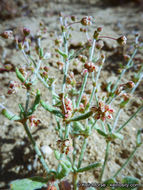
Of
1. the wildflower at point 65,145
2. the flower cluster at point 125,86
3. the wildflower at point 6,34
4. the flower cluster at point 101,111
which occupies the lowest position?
the wildflower at point 65,145

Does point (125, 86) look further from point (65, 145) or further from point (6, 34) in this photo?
point (6, 34)

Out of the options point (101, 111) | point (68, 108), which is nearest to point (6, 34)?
point (68, 108)

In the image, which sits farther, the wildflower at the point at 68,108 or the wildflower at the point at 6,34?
the wildflower at the point at 6,34

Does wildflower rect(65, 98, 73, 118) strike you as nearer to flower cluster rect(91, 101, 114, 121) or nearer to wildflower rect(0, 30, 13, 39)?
flower cluster rect(91, 101, 114, 121)

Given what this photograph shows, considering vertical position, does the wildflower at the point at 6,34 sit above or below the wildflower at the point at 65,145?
above

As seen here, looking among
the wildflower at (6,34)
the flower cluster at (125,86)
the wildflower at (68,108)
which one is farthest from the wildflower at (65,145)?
the wildflower at (6,34)

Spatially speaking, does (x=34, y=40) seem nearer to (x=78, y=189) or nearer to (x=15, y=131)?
(x=15, y=131)

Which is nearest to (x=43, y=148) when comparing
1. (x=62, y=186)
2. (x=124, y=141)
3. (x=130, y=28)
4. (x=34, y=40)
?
(x=62, y=186)

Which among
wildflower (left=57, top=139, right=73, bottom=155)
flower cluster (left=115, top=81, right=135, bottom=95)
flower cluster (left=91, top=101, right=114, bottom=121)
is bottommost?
wildflower (left=57, top=139, right=73, bottom=155)

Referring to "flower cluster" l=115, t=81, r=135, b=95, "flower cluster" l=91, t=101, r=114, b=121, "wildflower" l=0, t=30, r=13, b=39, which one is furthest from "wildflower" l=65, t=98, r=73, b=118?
"wildflower" l=0, t=30, r=13, b=39

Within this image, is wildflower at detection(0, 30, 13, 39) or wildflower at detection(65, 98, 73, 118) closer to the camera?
wildflower at detection(65, 98, 73, 118)

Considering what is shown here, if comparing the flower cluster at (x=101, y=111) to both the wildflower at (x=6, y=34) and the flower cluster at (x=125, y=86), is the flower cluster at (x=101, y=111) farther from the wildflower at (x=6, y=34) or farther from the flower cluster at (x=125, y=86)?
the wildflower at (x=6, y=34)
